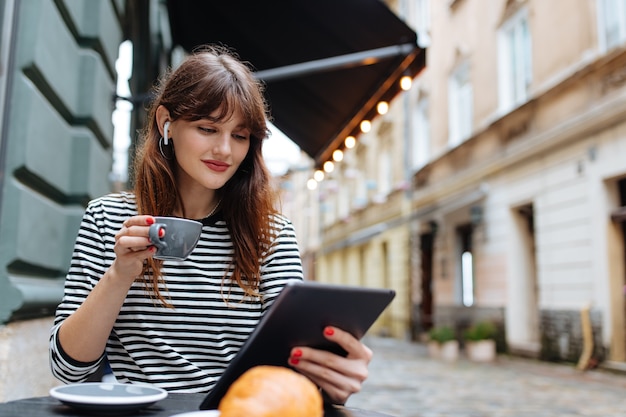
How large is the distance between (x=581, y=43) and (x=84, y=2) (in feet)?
27.7

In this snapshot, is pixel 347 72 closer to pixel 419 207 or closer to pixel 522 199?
pixel 522 199

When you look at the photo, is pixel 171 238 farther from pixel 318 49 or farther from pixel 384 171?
pixel 384 171

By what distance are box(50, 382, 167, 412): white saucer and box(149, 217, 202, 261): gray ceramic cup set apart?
0.87 feet

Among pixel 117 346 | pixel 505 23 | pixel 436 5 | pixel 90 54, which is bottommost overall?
pixel 117 346

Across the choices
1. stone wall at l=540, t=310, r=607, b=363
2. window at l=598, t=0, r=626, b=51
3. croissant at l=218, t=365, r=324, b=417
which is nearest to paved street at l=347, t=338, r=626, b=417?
stone wall at l=540, t=310, r=607, b=363

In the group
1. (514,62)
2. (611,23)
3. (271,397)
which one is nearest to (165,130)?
(271,397)

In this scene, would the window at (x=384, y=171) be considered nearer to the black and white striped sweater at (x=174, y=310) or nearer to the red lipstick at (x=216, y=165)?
the black and white striped sweater at (x=174, y=310)

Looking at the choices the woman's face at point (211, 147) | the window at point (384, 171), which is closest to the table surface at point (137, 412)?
the woman's face at point (211, 147)

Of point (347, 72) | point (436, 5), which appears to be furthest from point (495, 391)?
point (436, 5)

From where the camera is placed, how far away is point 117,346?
1.66 m

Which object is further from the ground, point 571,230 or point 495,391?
point 571,230

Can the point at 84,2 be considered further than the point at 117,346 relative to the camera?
Yes

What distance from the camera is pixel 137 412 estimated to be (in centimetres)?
120

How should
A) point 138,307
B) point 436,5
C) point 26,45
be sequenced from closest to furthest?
point 138,307, point 26,45, point 436,5
